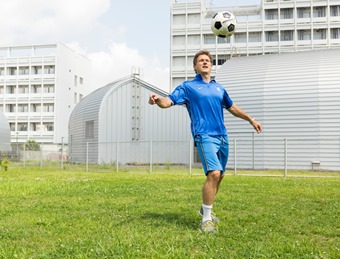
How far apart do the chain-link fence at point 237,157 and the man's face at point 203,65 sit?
15.3 m

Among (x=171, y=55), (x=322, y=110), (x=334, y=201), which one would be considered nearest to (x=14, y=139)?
(x=171, y=55)

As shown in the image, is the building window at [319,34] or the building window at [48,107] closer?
the building window at [319,34]

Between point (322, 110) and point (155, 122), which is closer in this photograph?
point (322, 110)

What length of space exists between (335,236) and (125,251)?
8.86ft

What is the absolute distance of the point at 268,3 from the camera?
242 feet

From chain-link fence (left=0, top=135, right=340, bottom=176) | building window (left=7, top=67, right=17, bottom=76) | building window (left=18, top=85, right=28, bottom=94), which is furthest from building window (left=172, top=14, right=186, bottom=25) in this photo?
chain-link fence (left=0, top=135, right=340, bottom=176)

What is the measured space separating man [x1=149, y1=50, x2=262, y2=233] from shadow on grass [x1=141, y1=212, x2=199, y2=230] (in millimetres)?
316

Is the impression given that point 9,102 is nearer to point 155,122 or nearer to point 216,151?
point 155,122

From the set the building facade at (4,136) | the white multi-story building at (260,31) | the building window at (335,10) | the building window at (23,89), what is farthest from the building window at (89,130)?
the building window at (335,10)

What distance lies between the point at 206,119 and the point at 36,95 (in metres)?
75.7

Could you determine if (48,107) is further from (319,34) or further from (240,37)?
(319,34)

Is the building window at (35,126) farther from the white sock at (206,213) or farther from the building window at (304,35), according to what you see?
the white sock at (206,213)

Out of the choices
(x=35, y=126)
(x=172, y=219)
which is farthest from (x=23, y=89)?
→ (x=172, y=219)

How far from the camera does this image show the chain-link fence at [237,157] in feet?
80.3
